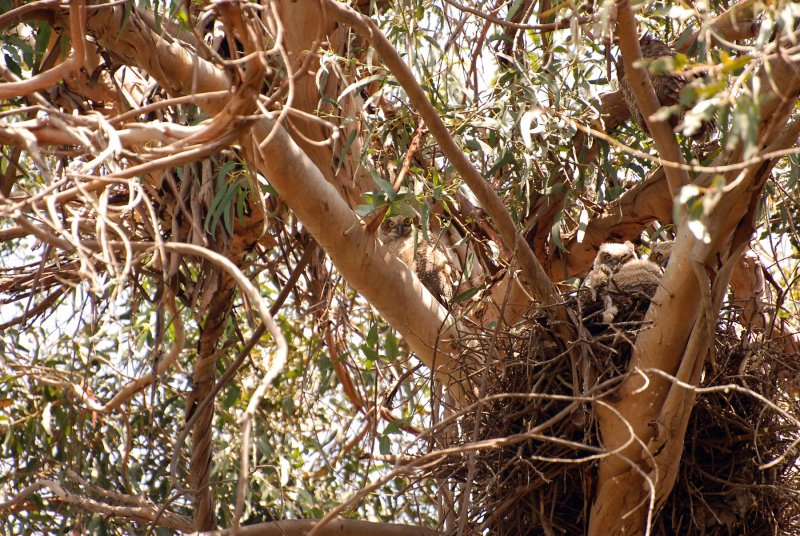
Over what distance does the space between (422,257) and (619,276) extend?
2.68 ft

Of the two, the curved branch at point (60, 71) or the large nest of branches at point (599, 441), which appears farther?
the large nest of branches at point (599, 441)

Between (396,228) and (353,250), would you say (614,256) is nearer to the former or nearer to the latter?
(396,228)

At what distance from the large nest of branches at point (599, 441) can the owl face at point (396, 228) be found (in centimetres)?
90

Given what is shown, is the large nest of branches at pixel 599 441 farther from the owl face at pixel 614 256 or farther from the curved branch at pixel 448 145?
the owl face at pixel 614 256

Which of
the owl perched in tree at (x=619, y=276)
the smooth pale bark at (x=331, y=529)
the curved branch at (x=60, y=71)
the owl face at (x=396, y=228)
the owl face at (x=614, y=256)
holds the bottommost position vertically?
the smooth pale bark at (x=331, y=529)

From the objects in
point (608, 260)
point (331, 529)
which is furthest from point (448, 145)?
point (331, 529)

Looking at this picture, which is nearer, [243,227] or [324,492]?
[243,227]

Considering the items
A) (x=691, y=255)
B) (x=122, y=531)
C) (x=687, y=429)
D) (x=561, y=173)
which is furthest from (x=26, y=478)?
(x=691, y=255)

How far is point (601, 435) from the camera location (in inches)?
106

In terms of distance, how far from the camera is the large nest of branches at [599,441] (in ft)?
8.89

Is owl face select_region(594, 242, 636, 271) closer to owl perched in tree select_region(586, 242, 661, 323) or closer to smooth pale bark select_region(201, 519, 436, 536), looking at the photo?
owl perched in tree select_region(586, 242, 661, 323)

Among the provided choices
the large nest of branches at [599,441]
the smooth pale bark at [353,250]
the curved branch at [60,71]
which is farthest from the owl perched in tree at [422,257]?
the curved branch at [60,71]

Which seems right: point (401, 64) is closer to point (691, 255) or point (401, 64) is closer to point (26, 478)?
point (691, 255)

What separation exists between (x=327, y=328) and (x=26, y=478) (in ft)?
5.38
